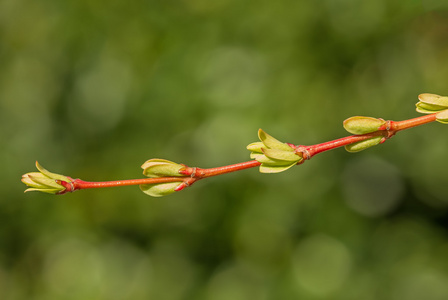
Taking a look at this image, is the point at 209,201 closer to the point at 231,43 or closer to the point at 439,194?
the point at 231,43

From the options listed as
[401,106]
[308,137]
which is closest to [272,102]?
[308,137]

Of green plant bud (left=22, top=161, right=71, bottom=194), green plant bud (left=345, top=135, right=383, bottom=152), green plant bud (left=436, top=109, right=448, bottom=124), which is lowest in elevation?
green plant bud (left=436, top=109, right=448, bottom=124)

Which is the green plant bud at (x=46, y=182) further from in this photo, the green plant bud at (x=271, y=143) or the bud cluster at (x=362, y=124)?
the bud cluster at (x=362, y=124)

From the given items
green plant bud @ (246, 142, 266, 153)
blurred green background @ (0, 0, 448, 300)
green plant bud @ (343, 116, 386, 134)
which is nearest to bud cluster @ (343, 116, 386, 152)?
green plant bud @ (343, 116, 386, 134)

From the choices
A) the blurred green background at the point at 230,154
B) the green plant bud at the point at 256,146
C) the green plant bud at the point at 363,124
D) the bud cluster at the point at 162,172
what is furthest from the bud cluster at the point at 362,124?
the blurred green background at the point at 230,154

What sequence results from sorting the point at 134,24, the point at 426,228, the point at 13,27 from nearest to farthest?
the point at 426,228 → the point at 134,24 → the point at 13,27

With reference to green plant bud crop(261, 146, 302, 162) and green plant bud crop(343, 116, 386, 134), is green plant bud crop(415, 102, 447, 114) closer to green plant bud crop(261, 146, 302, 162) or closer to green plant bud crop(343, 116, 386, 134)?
green plant bud crop(343, 116, 386, 134)

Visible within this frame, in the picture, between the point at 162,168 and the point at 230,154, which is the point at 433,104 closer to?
the point at 162,168
